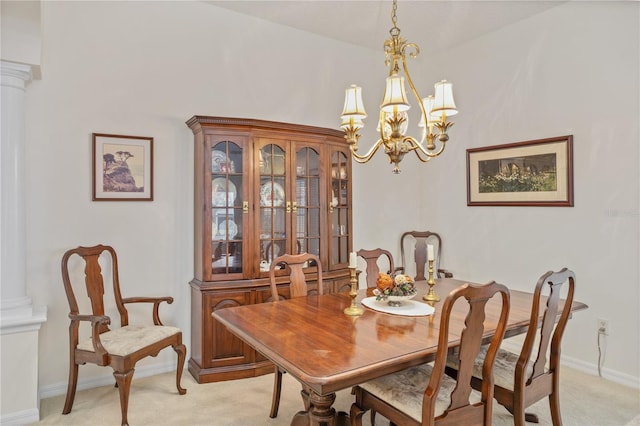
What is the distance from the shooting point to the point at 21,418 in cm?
254

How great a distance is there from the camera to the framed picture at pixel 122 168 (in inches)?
124

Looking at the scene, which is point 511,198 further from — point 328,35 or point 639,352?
point 328,35

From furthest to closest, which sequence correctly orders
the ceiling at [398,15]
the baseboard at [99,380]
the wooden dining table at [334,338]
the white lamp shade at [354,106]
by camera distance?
the ceiling at [398,15], the baseboard at [99,380], the white lamp shade at [354,106], the wooden dining table at [334,338]

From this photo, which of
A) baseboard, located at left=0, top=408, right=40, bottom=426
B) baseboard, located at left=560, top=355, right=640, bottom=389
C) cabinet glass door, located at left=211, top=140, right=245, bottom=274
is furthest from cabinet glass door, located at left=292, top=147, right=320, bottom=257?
baseboard, located at left=560, top=355, right=640, bottom=389

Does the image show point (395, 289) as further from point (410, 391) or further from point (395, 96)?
point (395, 96)

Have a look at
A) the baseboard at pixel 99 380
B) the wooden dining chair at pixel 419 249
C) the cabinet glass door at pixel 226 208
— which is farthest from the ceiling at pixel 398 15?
the baseboard at pixel 99 380

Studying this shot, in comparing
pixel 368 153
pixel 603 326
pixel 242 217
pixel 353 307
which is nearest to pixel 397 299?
pixel 353 307

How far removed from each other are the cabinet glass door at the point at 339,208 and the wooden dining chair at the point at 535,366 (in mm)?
1740

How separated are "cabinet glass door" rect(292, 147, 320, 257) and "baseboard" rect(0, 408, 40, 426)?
2.11 m

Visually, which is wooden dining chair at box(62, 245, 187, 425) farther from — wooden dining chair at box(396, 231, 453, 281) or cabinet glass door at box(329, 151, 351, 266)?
wooden dining chair at box(396, 231, 453, 281)

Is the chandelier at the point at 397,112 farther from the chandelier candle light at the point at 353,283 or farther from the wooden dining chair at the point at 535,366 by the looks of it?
the wooden dining chair at the point at 535,366

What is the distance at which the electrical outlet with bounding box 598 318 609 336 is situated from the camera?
3.34m

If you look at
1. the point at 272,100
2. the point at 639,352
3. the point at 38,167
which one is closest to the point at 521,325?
the point at 639,352

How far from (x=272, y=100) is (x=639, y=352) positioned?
147 inches
